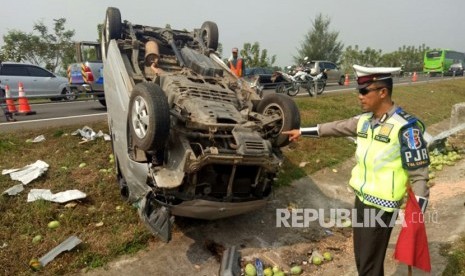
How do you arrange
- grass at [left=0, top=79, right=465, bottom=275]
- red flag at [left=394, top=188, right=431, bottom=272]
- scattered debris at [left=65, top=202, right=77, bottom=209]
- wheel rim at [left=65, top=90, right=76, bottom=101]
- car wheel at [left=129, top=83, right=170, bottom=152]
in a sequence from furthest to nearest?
wheel rim at [left=65, top=90, right=76, bottom=101], scattered debris at [left=65, top=202, right=77, bottom=209], grass at [left=0, top=79, right=465, bottom=275], car wheel at [left=129, top=83, right=170, bottom=152], red flag at [left=394, top=188, right=431, bottom=272]

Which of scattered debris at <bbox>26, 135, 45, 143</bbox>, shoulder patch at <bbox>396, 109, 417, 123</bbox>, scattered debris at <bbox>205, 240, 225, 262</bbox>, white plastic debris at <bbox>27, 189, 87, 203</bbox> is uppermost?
shoulder patch at <bbox>396, 109, 417, 123</bbox>

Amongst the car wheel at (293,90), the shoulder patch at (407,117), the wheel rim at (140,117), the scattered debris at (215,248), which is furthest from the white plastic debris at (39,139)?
the car wheel at (293,90)

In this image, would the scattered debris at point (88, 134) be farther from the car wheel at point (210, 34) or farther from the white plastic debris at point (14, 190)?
the car wheel at point (210, 34)

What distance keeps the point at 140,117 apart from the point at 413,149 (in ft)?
8.43

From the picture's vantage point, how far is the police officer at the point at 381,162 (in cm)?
251

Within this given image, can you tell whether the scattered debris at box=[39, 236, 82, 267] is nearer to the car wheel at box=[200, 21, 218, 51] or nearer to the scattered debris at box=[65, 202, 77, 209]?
the scattered debris at box=[65, 202, 77, 209]

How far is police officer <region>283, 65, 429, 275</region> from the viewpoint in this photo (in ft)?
8.23

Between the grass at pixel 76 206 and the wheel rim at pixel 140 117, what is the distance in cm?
129

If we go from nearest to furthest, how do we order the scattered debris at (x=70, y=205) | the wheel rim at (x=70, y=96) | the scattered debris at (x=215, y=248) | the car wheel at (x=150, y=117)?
the car wheel at (x=150, y=117)
the scattered debris at (x=215, y=248)
the scattered debris at (x=70, y=205)
the wheel rim at (x=70, y=96)

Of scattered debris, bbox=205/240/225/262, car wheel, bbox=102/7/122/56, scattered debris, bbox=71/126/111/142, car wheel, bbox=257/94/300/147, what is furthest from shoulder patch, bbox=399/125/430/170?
scattered debris, bbox=71/126/111/142

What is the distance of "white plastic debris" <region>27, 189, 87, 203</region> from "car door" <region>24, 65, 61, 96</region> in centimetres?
1028

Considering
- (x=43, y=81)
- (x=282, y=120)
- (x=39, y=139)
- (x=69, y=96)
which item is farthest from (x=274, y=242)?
(x=43, y=81)

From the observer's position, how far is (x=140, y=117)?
3902 mm

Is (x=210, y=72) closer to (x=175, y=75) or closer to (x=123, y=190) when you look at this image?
(x=175, y=75)
